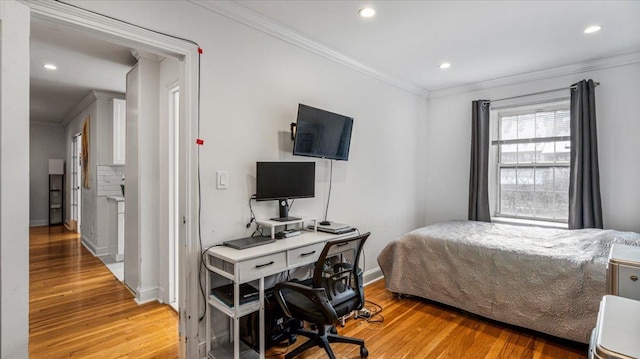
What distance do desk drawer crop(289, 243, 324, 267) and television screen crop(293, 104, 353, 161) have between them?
2.65ft

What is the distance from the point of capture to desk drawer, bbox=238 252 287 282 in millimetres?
1918

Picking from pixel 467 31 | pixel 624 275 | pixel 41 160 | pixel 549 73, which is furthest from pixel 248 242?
pixel 41 160

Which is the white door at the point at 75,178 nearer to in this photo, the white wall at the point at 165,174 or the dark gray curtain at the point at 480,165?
the white wall at the point at 165,174

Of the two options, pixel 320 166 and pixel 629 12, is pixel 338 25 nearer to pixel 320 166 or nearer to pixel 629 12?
pixel 320 166

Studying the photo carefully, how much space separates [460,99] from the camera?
14.5ft

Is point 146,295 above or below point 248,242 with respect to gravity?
below

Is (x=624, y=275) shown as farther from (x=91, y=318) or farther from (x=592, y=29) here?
(x=91, y=318)

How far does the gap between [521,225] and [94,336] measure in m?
4.57

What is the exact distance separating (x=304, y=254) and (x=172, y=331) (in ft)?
4.48

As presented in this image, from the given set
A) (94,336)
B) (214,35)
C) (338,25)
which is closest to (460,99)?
(338,25)

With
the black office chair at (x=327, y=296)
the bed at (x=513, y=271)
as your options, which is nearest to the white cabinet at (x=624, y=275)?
the bed at (x=513, y=271)

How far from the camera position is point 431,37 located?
9.32ft

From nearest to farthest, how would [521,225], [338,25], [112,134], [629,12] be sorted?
1. [629,12]
2. [338,25]
3. [521,225]
4. [112,134]

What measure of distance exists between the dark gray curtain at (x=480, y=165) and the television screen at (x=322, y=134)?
6.44 ft
